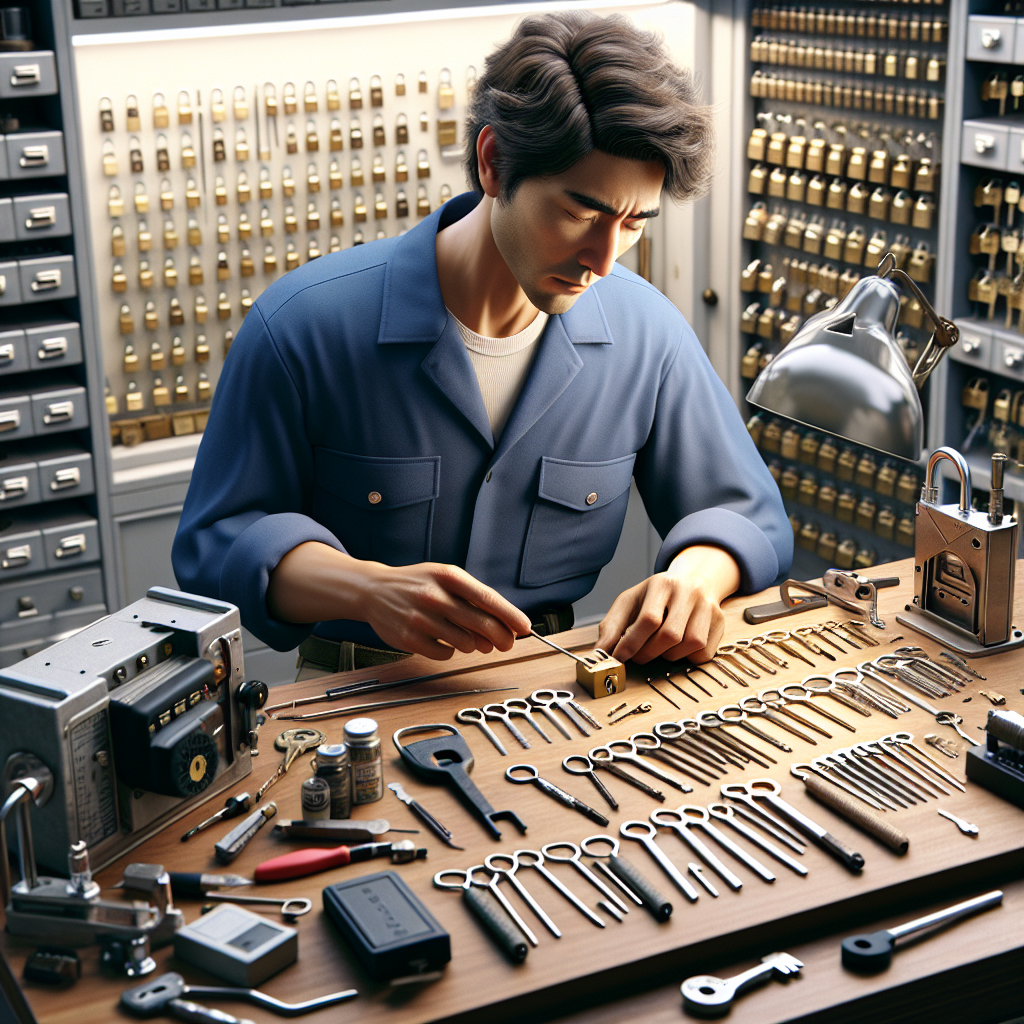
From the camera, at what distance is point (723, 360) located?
5.09 meters

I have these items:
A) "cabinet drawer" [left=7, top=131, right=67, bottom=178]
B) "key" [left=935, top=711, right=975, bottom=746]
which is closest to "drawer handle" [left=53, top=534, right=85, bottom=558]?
"cabinet drawer" [left=7, top=131, right=67, bottom=178]

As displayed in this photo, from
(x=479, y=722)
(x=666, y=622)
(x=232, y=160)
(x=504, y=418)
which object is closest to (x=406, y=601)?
(x=479, y=722)

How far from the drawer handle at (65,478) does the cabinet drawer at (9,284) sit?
1.76 feet

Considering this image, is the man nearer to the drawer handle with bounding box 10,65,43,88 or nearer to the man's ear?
the man's ear

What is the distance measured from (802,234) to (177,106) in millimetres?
2148

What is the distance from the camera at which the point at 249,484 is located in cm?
236

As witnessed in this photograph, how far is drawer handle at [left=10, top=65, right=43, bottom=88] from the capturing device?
12.4ft

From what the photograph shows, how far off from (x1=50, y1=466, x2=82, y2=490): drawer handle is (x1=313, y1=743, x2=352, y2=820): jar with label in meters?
2.67

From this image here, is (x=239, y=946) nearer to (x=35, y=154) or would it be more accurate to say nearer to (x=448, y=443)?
→ (x=448, y=443)

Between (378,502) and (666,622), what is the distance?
634 mm

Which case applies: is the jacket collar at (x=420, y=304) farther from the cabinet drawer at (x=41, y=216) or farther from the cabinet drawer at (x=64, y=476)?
the cabinet drawer at (x=64, y=476)

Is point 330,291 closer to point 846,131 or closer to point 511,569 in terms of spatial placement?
point 511,569

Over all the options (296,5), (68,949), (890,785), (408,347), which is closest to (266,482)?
(408,347)

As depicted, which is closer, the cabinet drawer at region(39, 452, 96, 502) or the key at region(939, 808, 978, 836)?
the key at region(939, 808, 978, 836)
